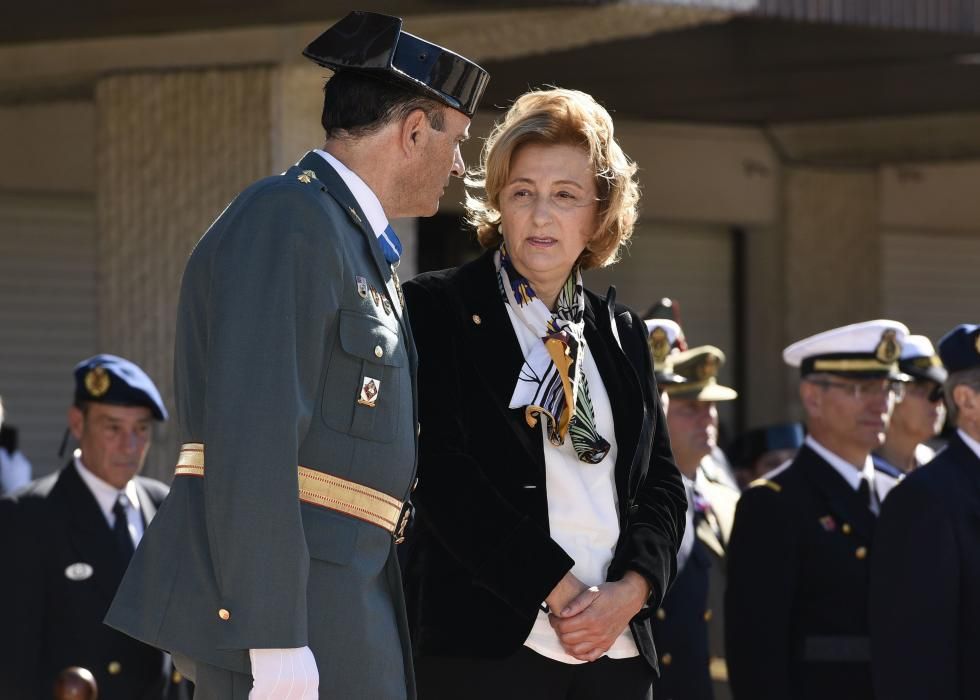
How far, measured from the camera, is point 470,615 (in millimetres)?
3279

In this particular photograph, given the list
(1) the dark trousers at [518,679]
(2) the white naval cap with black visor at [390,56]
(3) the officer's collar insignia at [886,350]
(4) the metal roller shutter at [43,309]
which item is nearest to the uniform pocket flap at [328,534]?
(1) the dark trousers at [518,679]

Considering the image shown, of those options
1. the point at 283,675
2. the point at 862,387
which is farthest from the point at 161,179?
the point at 283,675

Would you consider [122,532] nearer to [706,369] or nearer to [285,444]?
[706,369]

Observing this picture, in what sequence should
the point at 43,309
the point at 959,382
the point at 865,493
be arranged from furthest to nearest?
1. the point at 43,309
2. the point at 865,493
3. the point at 959,382

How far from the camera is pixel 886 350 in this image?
5387 mm

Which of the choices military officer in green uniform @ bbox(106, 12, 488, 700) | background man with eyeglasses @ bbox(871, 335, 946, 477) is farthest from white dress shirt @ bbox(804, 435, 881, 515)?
military officer in green uniform @ bbox(106, 12, 488, 700)

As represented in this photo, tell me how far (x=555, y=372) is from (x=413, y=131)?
2.06 feet

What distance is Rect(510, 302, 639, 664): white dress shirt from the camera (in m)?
3.36

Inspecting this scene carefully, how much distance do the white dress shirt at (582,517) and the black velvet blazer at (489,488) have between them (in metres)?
0.02

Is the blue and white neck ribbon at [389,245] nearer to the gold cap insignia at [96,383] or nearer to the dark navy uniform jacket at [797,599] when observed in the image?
the dark navy uniform jacket at [797,599]

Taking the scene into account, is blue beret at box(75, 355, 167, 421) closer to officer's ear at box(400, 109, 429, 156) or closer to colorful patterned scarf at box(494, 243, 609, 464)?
colorful patterned scarf at box(494, 243, 609, 464)

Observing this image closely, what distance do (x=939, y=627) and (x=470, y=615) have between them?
1.37m

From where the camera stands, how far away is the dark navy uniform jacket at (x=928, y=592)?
4.12 metres

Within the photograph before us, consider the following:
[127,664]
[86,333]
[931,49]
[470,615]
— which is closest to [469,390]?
[470,615]
